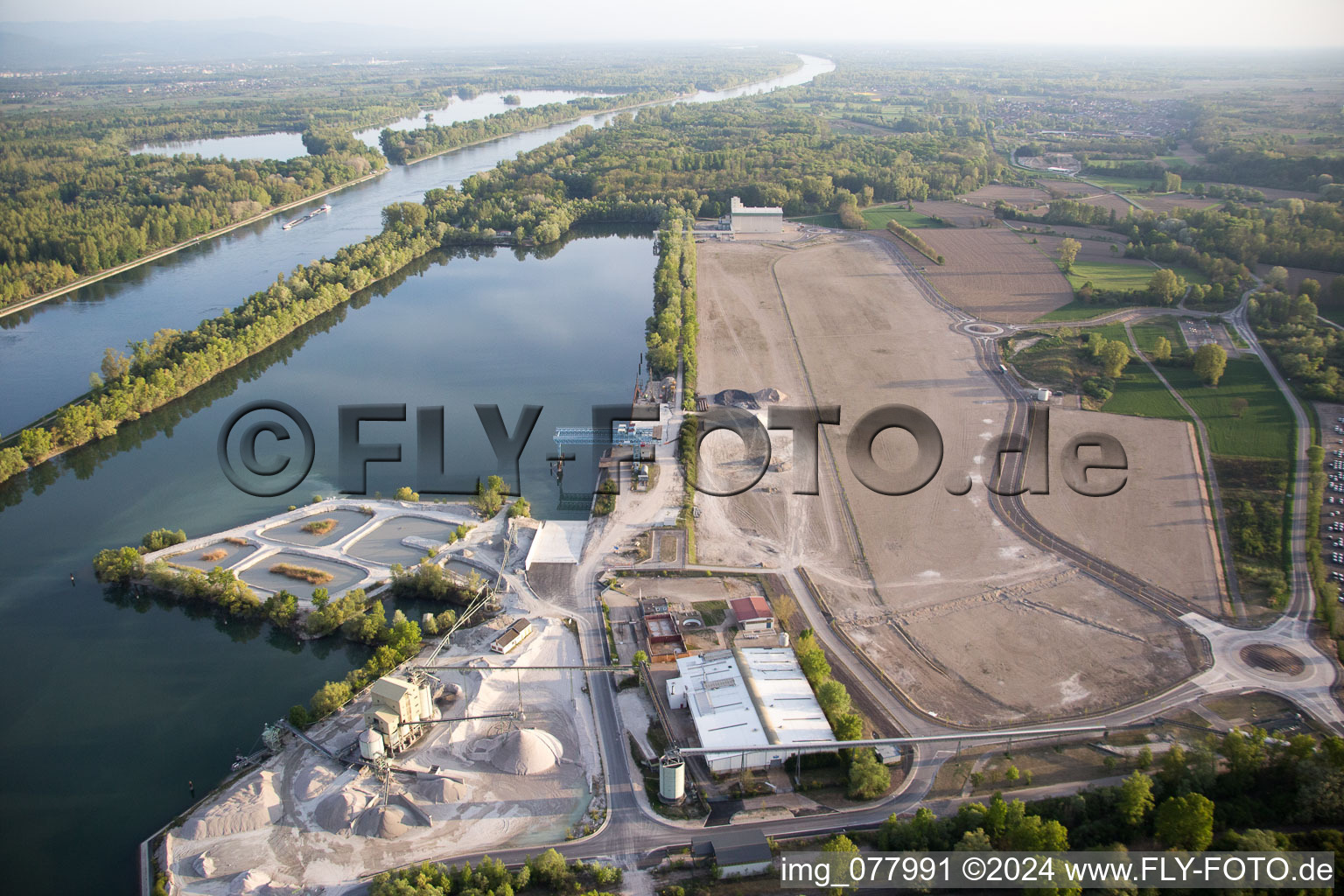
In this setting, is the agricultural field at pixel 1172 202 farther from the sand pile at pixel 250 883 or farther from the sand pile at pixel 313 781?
the sand pile at pixel 250 883

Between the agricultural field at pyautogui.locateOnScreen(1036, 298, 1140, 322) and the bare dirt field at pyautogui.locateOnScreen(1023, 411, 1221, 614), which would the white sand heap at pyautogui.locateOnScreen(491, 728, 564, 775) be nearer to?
the bare dirt field at pyautogui.locateOnScreen(1023, 411, 1221, 614)

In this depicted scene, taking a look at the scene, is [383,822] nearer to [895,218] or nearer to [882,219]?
[882,219]

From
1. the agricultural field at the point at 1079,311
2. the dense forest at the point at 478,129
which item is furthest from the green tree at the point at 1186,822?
the dense forest at the point at 478,129

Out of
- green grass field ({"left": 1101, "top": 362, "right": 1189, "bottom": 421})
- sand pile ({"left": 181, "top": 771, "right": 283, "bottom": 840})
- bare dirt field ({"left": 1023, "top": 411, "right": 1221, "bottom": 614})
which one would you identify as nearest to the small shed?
sand pile ({"left": 181, "top": 771, "right": 283, "bottom": 840})

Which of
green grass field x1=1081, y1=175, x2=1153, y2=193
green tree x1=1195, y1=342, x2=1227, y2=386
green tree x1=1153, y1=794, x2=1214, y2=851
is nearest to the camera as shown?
green tree x1=1153, y1=794, x2=1214, y2=851

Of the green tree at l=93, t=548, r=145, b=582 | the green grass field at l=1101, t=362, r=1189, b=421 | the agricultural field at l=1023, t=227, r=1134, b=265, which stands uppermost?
the agricultural field at l=1023, t=227, r=1134, b=265

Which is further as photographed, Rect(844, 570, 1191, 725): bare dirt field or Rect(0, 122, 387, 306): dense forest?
Rect(0, 122, 387, 306): dense forest

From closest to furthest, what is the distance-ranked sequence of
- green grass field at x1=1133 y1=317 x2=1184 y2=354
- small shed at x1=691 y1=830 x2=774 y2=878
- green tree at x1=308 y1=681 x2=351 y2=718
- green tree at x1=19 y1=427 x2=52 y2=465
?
1. small shed at x1=691 y1=830 x2=774 y2=878
2. green tree at x1=308 y1=681 x2=351 y2=718
3. green tree at x1=19 y1=427 x2=52 y2=465
4. green grass field at x1=1133 y1=317 x2=1184 y2=354

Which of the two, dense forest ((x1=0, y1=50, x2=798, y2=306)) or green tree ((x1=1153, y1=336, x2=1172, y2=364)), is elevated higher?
dense forest ((x1=0, y1=50, x2=798, y2=306))

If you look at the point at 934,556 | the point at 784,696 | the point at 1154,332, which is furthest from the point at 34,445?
the point at 1154,332
